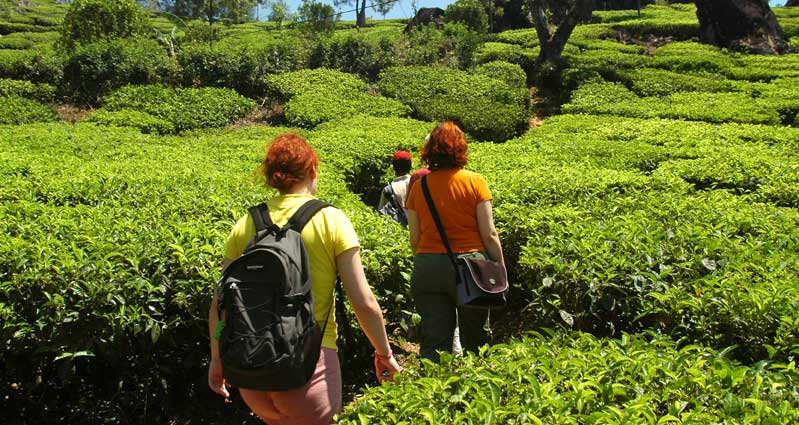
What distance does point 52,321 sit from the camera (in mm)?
3342

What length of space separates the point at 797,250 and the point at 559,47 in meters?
16.8

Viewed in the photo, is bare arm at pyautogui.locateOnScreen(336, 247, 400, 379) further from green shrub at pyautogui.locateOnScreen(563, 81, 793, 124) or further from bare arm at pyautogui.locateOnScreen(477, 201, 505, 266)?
green shrub at pyautogui.locateOnScreen(563, 81, 793, 124)

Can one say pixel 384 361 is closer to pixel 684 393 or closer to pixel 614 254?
pixel 684 393

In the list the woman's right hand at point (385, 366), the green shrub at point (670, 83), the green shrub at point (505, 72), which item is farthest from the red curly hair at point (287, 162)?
the green shrub at point (505, 72)

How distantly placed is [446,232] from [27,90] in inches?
659

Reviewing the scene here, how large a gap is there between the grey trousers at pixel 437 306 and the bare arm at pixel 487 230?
0.07 meters

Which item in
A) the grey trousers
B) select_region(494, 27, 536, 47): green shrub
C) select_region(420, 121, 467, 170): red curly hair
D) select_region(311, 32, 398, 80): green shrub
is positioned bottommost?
the grey trousers

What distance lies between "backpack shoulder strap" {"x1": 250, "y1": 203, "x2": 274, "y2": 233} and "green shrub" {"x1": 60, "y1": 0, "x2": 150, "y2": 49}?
19.9 metres

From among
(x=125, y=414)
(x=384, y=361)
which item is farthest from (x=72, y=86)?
(x=384, y=361)

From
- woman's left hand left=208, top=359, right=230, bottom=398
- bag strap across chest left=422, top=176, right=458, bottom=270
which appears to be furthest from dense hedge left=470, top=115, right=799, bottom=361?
woman's left hand left=208, top=359, right=230, bottom=398

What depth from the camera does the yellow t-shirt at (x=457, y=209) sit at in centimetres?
368

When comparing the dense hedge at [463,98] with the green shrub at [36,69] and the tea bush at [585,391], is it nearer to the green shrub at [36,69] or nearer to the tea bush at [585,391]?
the green shrub at [36,69]

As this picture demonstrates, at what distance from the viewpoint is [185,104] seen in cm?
1585

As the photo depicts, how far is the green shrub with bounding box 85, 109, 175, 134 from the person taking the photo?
1377cm
